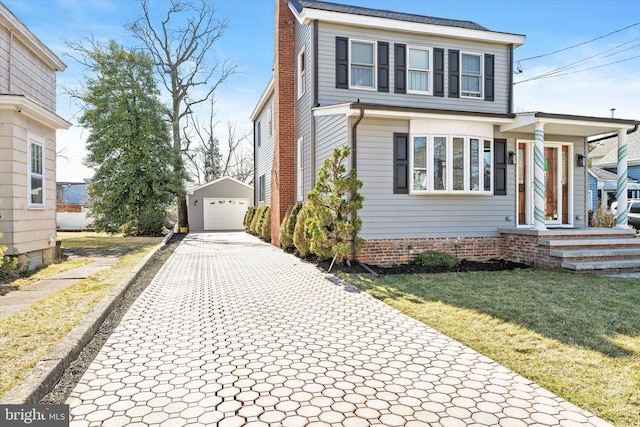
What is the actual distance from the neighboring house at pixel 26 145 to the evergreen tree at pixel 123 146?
9.85 meters

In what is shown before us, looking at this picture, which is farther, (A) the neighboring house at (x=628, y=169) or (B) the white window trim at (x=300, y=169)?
(A) the neighboring house at (x=628, y=169)

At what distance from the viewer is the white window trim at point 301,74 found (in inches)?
501

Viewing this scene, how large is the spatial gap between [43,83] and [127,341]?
394 inches

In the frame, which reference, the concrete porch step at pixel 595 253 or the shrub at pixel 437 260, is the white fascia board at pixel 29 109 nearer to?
the shrub at pixel 437 260

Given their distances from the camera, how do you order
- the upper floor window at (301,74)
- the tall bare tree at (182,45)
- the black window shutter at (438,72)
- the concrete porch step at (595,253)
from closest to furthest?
the concrete porch step at (595,253) → the black window shutter at (438,72) → the upper floor window at (301,74) → the tall bare tree at (182,45)

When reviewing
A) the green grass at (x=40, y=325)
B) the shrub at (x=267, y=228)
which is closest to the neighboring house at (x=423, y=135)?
the shrub at (x=267, y=228)

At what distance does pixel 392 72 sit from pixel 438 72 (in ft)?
5.12

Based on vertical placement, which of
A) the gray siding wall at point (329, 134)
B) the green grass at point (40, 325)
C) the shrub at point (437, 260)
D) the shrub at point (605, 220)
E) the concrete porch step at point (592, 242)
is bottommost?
the green grass at point (40, 325)

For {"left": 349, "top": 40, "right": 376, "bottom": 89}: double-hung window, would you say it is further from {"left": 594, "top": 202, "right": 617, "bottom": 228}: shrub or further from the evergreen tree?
the evergreen tree

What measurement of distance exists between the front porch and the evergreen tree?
1739 cm

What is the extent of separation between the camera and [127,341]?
4422mm

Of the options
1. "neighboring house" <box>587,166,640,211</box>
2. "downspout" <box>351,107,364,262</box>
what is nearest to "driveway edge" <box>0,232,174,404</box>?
"downspout" <box>351,107,364,262</box>

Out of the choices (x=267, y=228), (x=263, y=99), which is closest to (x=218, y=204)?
(x=263, y=99)

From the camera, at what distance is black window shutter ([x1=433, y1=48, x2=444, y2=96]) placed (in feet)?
40.9
